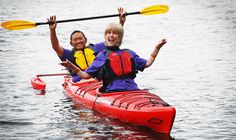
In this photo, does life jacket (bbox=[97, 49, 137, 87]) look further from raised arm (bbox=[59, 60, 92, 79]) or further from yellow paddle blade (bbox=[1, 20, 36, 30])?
yellow paddle blade (bbox=[1, 20, 36, 30])

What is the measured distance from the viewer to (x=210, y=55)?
54.2 feet

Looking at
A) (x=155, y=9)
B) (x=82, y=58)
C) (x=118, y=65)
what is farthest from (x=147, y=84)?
(x=118, y=65)

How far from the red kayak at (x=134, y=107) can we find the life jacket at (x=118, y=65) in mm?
309

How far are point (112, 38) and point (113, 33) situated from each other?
4.1 inches

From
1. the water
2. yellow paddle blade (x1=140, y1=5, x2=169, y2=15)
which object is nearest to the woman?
the water

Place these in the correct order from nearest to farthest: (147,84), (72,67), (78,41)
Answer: (72,67) < (78,41) < (147,84)

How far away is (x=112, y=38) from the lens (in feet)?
27.3

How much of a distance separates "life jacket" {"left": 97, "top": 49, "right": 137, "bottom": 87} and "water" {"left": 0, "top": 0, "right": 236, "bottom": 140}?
2.51 ft

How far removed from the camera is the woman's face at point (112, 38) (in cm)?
826

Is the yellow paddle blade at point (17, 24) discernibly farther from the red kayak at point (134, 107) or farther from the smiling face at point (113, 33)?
the smiling face at point (113, 33)

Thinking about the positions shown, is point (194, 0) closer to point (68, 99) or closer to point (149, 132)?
point (68, 99)

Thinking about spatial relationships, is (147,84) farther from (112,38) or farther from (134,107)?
(134,107)

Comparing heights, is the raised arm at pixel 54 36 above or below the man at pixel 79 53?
above

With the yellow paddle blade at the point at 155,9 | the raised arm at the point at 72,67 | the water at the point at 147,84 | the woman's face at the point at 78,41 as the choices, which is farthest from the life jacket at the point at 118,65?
the yellow paddle blade at the point at 155,9
